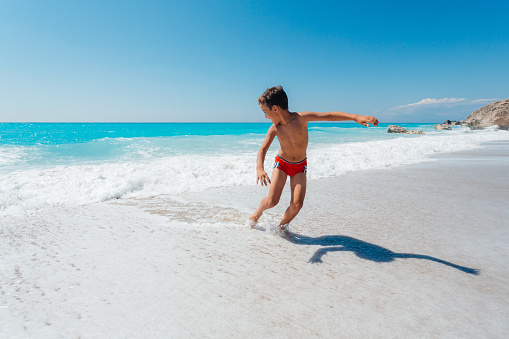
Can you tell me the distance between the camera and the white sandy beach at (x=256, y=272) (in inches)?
71.6

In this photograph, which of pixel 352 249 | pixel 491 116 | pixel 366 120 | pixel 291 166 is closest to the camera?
pixel 366 120

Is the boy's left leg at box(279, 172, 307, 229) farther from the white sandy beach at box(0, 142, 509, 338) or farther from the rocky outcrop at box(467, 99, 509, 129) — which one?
the rocky outcrop at box(467, 99, 509, 129)

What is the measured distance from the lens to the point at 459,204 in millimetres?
4543

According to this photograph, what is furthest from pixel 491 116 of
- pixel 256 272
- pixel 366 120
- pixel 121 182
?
pixel 256 272

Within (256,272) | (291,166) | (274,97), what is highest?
(274,97)

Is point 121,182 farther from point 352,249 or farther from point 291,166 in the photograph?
point 352,249

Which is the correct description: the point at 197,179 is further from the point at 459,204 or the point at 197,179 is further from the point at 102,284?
the point at 459,204

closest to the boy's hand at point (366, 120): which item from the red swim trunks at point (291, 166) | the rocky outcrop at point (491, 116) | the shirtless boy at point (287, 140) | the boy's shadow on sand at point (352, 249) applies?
the shirtless boy at point (287, 140)

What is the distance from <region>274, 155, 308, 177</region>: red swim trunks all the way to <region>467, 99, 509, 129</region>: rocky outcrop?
52148 millimetres

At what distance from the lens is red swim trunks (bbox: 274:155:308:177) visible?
330 centimetres

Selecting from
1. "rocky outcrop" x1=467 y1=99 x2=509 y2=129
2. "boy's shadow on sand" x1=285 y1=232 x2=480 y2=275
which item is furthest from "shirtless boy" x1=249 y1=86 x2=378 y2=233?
"rocky outcrop" x1=467 y1=99 x2=509 y2=129

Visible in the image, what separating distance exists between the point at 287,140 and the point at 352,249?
57.5 inches

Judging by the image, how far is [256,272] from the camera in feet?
8.23

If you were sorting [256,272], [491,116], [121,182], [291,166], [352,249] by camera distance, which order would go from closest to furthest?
[256,272] < [352,249] < [291,166] < [121,182] < [491,116]
